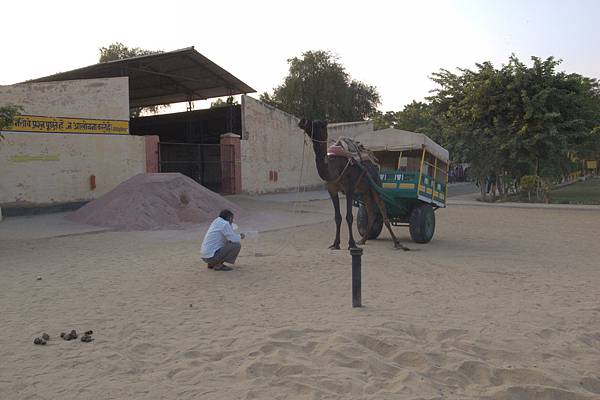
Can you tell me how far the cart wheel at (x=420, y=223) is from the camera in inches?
447

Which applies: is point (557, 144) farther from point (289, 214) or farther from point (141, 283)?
point (141, 283)

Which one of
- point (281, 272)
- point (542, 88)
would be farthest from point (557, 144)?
point (281, 272)

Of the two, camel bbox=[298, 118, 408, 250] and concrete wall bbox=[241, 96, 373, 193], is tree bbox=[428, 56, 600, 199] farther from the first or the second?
camel bbox=[298, 118, 408, 250]

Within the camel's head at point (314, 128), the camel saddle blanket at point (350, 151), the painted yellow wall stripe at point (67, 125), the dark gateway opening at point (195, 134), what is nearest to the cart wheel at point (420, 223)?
the camel saddle blanket at point (350, 151)

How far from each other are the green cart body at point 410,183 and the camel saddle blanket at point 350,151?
50cm

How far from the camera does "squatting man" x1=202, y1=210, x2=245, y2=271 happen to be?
8.20 metres

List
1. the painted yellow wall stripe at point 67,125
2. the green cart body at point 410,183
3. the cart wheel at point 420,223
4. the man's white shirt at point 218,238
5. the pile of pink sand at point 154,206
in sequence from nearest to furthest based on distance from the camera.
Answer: the man's white shirt at point 218,238 < the green cart body at point 410,183 < the cart wheel at point 420,223 < the pile of pink sand at point 154,206 < the painted yellow wall stripe at point 67,125

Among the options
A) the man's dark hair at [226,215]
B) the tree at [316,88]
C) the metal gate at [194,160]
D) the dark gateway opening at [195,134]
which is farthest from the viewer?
the tree at [316,88]

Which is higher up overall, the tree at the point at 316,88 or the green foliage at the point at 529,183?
the tree at the point at 316,88

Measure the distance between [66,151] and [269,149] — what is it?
10.5 m

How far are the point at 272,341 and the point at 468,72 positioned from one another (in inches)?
871

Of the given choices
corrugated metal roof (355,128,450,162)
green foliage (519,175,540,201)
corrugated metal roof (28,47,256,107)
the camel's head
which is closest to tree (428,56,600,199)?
green foliage (519,175,540,201)

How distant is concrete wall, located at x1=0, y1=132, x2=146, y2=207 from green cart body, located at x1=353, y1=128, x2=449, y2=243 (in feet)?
34.0

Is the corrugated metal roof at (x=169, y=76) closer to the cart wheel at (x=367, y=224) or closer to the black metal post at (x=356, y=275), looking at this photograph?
the cart wheel at (x=367, y=224)
